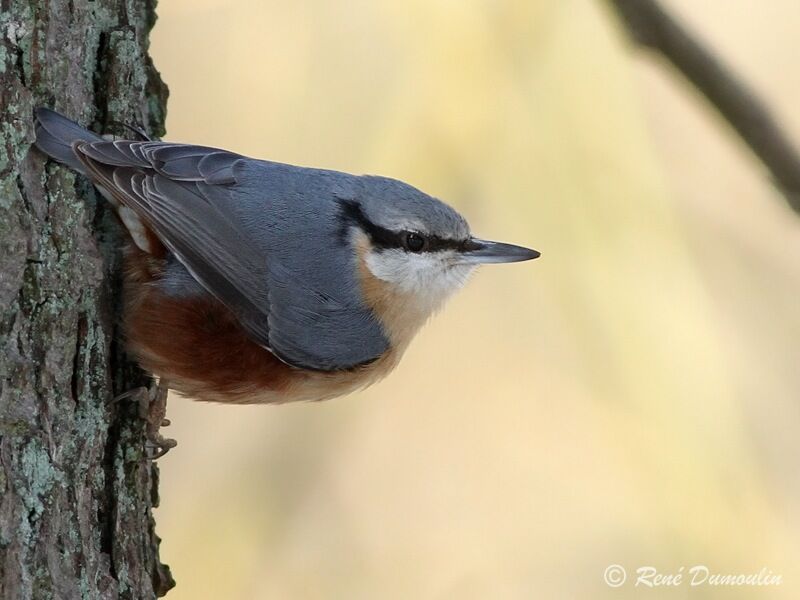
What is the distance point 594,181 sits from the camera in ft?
11.3

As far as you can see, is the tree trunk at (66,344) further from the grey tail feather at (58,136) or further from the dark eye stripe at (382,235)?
the dark eye stripe at (382,235)

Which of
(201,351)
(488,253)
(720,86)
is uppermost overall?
(720,86)

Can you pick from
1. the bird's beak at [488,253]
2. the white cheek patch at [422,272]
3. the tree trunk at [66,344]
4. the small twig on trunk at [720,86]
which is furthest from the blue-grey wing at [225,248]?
the small twig on trunk at [720,86]

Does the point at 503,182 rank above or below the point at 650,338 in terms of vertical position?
above

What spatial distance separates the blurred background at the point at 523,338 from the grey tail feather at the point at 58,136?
1.58 metres

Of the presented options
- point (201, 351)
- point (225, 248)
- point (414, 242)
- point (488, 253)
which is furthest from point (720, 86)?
point (201, 351)

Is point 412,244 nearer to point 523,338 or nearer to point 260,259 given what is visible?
point 260,259

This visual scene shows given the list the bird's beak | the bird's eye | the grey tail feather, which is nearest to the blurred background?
the bird's beak

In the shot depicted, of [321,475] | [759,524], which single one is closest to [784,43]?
[759,524]

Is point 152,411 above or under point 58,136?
under

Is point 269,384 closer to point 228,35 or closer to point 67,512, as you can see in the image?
point 67,512

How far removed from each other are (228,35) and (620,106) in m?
1.67

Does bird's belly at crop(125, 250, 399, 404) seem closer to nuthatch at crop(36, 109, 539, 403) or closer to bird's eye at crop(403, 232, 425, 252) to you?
nuthatch at crop(36, 109, 539, 403)

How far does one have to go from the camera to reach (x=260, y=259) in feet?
8.54
